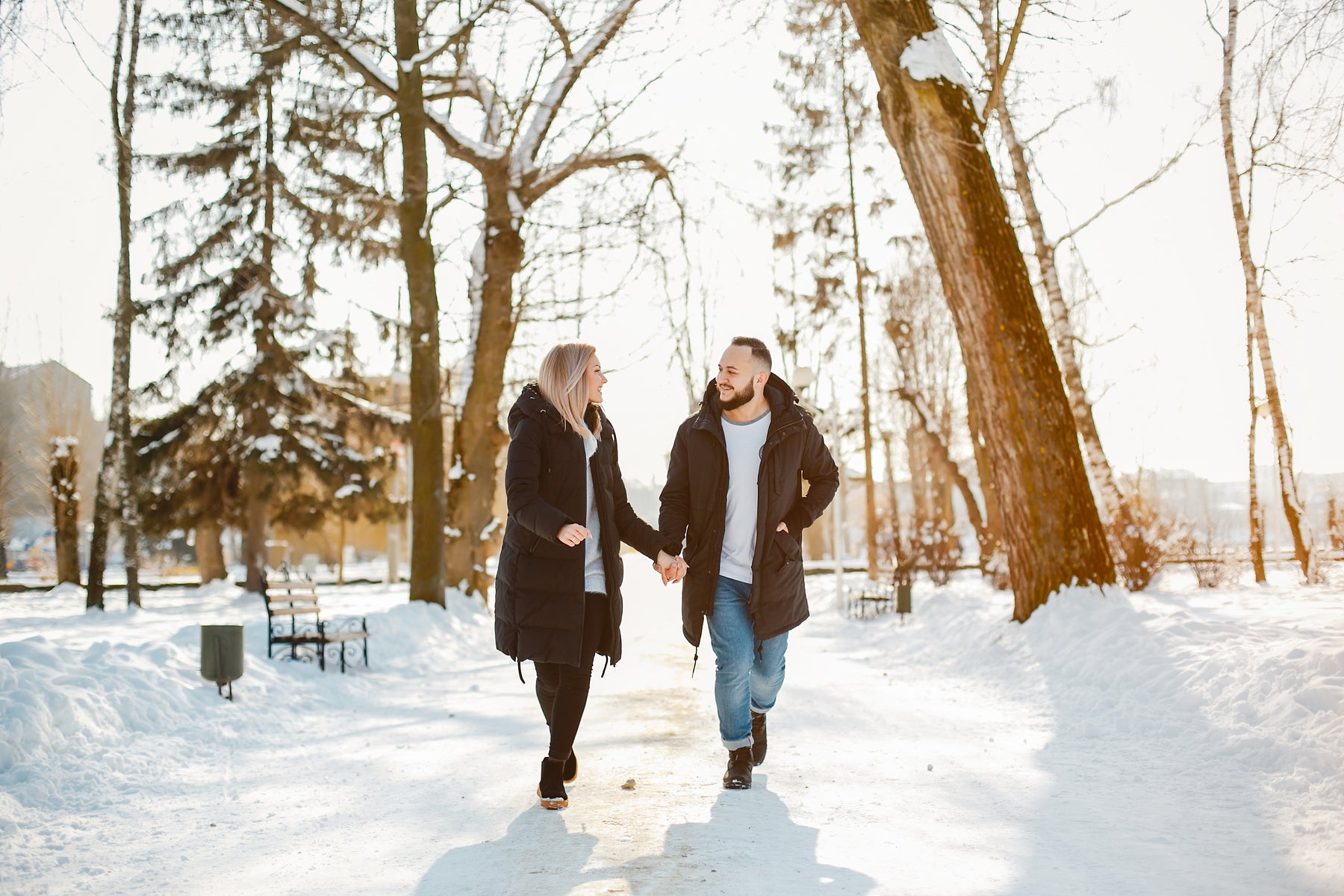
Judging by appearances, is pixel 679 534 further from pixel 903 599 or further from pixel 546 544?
pixel 903 599

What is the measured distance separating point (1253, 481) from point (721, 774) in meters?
15.9

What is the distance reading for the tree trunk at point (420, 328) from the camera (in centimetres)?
1405

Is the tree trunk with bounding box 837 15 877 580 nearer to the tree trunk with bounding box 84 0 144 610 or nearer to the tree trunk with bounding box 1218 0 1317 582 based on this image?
the tree trunk with bounding box 1218 0 1317 582

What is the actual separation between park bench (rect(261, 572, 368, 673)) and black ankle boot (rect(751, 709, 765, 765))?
5640mm

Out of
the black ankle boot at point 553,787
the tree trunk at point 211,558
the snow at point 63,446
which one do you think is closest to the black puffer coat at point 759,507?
the black ankle boot at point 553,787

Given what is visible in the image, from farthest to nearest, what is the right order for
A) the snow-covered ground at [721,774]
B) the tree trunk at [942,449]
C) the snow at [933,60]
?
1. the tree trunk at [942,449]
2. the snow at [933,60]
3. the snow-covered ground at [721,774]

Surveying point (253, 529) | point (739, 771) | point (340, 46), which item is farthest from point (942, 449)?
point (739, 771)

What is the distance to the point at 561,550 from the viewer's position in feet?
15.1

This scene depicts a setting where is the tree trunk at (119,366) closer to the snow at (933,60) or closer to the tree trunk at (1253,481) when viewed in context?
the snow at (933,60)

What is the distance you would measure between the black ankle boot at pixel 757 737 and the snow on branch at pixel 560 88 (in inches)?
404

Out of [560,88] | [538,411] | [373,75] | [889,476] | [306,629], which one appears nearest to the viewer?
[538,411]

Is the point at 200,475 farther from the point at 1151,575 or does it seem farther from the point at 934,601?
the point at 1151,575

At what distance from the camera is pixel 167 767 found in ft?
19.0

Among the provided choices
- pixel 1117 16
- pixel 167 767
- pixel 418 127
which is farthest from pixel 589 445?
pixel 418 127
